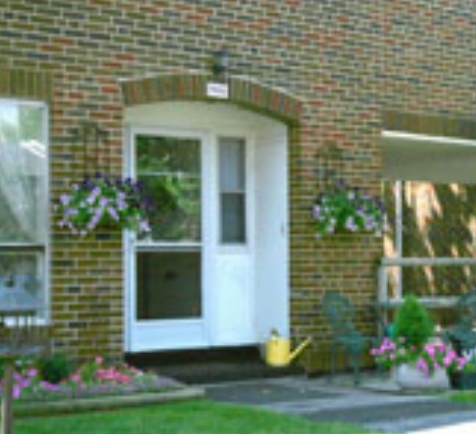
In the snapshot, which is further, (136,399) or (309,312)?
(309,312)

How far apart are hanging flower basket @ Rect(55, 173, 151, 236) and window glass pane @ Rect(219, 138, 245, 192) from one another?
81.0 inches

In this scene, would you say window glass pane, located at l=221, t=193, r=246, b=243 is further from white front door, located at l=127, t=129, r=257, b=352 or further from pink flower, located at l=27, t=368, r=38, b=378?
pink flower, located at l=27, t=368, r=38, b=378

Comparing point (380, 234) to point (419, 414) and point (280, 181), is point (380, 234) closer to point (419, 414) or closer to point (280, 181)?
point (280, 181)

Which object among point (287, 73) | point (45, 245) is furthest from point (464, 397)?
point (45, 245)

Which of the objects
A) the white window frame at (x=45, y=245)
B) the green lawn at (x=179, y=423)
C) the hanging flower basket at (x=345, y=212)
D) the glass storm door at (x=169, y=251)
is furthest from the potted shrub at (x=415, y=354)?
the white window frame at (x=45, y=245)

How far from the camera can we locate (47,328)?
350 inches

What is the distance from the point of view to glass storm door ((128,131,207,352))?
10.5m

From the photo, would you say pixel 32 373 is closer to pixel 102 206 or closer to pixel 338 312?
pixel 102 206

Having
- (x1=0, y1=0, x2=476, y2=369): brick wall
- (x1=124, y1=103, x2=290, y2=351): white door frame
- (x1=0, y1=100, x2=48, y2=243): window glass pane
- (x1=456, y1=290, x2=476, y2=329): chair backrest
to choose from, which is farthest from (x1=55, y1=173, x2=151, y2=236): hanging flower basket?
(x1=456, y1=290, x2=476, y2=329): chair backrest

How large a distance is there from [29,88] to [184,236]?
2740 mm

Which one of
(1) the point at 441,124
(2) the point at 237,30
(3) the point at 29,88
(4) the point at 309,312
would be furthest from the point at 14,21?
(1) the point at 441,124

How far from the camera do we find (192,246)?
10.9 meters

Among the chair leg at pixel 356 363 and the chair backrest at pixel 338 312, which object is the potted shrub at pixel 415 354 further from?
the chair backrest at pixel 338 312

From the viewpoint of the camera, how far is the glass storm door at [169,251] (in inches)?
415
